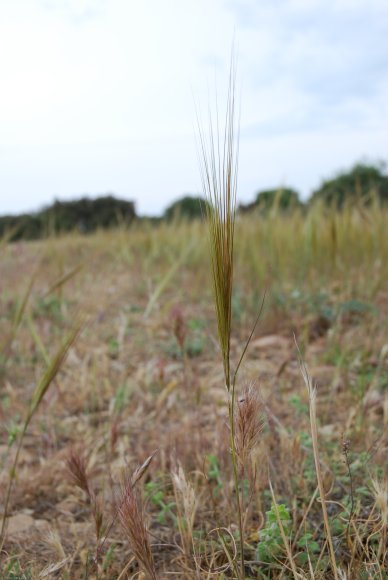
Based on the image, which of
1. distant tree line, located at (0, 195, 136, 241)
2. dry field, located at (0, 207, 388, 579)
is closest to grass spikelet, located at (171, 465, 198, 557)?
dry field, located at (0, 207, 388, 579)

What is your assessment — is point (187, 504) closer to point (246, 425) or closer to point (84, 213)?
point (246, 425)

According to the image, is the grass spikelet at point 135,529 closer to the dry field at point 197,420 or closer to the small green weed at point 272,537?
the dry field at point 197,420

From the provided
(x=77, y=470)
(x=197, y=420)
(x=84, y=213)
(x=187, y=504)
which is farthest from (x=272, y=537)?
(x=84, y=213)

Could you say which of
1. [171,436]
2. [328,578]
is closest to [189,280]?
[171,436]

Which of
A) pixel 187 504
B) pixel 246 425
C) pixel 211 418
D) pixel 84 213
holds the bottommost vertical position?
pixel 211 418

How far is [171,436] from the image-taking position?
63.3 inches

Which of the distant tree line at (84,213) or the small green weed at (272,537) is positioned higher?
the distant tree line at (84,213)

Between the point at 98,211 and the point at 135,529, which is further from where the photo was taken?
the point at 98,211

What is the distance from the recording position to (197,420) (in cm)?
160

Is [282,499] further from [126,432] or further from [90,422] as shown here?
[90,422]

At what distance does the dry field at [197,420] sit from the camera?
103 centimetres

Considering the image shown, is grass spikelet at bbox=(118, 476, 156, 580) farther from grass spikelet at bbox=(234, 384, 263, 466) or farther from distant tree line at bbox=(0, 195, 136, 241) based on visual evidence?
distant tree line at bbox=(0, 195, 136, 241)

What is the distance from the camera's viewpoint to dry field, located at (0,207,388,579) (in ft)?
3.36

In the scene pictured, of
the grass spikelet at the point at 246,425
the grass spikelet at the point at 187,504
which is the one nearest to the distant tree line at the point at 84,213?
the grass spikelet at the point at 187,504
